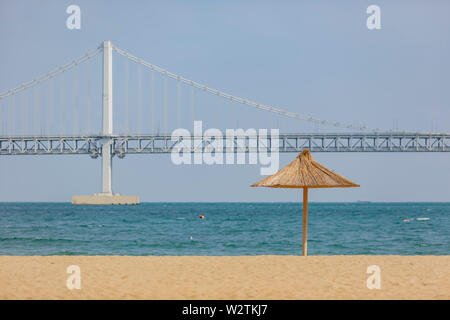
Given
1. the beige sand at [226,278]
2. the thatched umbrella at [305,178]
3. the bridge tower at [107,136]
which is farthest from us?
the bridge tower at [107,136]

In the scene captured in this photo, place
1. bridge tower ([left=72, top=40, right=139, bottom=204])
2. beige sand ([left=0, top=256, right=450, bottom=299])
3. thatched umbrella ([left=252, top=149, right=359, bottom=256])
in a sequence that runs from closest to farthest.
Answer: beige sand ([left=0, top=256, right=450, bottom=299])
thatched umbrella ([left=252, top=149, right=359, bottom=256])
bridge tower ([left=72, top=40, right=139, bottom=204])

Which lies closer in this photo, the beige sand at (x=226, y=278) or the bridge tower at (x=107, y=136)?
the beige sand at (x=226, y=278)

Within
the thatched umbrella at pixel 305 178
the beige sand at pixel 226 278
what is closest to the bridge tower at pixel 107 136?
the beige sand at pixel 226 278

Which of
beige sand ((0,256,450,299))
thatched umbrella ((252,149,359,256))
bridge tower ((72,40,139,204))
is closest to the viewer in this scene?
beige sand ((0,256,450,299))

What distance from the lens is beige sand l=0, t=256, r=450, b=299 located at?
7805 mm

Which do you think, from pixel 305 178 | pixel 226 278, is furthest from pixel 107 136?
pixel 226 278

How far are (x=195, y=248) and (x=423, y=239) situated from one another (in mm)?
8317

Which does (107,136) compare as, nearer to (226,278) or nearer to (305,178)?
(305,178)

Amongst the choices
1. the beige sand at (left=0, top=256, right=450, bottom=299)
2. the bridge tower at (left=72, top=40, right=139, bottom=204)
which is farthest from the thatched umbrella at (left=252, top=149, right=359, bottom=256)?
the bridge tower at (left=72, top=40, right=139, bottom=204)

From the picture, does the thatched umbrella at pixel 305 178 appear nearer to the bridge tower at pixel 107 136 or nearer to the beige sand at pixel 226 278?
the beige sand at pixel 226 278

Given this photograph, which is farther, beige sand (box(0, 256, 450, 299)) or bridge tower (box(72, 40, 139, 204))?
bridge tower (box(72, 40, 139, 204))

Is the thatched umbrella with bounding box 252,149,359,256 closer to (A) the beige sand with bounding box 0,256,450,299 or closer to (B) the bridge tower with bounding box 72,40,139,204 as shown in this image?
(A) the beige sand with bounding box 0,256,450,299

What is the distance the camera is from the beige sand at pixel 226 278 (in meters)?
7.80

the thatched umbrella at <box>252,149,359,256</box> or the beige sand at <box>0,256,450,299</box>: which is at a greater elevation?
the thatched umbrella at <box>252,149,359,256</box>
